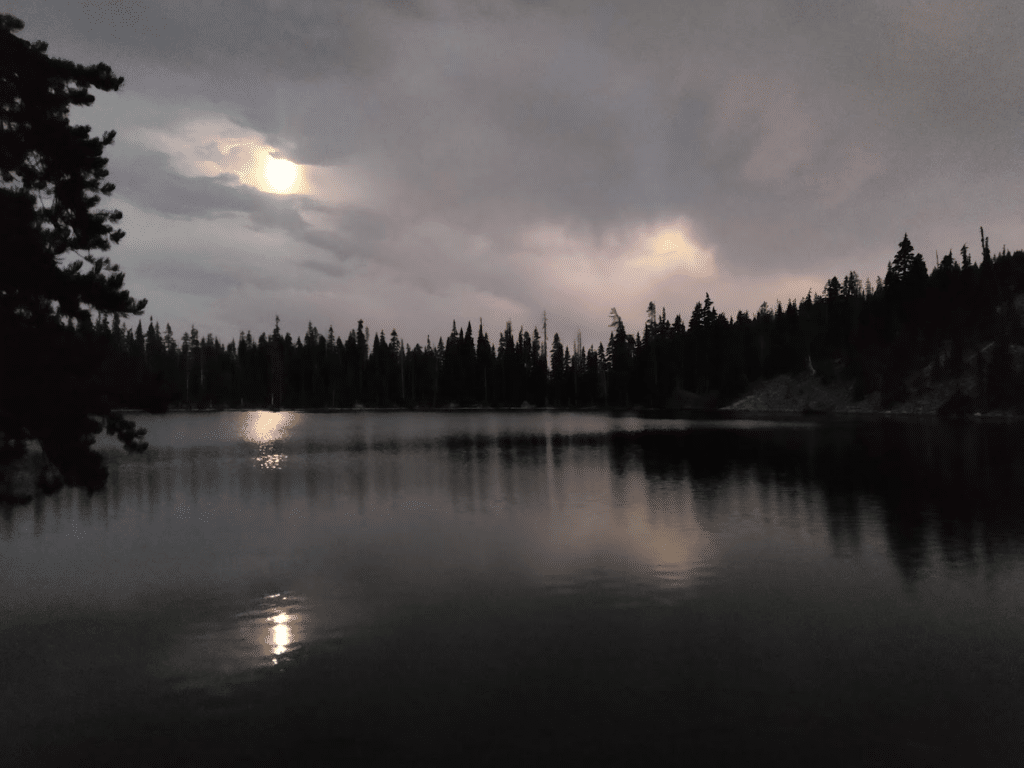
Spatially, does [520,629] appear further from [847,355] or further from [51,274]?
[847,355]

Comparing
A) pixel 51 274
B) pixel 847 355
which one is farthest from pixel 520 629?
pixel 847 355

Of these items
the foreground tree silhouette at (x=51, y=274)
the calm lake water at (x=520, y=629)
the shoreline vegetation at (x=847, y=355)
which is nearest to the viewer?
the calm lake water at (x=520, y=629)

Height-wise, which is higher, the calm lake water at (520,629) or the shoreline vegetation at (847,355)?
the shoreline vegetation at (847,355)

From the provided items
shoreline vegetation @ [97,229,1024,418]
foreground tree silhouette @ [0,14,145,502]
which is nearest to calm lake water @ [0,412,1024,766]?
foreground tree silhouette @ [0,14,145,502]

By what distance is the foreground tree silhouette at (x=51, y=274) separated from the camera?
14602 mm

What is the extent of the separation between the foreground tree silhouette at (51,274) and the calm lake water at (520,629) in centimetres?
498

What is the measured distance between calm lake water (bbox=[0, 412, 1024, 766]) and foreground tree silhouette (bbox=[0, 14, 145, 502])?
4985mm

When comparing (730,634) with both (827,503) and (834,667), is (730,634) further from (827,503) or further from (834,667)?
(827,503)

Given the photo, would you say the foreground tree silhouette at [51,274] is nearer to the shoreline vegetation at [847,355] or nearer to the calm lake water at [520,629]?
the calm lake water at [520,629]

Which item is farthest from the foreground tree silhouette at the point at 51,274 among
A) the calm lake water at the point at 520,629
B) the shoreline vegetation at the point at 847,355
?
the shoreline vegetation at the point at 847,355

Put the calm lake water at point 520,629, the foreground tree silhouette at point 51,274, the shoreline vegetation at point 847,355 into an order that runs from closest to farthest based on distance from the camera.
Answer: the calm lake water at point 520,629, the foreground tree silhouette at point 51,274, the shoreline vegetation at point 847,355

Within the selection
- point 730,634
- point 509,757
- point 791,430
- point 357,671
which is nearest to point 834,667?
point 730,634

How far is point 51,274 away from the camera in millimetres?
15453

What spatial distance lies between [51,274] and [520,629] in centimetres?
1512
